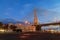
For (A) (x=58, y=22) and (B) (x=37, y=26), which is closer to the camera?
(A) (x=58, y=22)

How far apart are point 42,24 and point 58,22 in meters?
15.9

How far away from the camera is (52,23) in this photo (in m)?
75.9

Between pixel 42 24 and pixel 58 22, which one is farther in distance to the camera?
pixel 42 24

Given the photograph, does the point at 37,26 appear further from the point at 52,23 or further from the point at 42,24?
the point at 52,23

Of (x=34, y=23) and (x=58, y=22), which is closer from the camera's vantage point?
(x=58, y=22)

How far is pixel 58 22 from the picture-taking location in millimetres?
71625

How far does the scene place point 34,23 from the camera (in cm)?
9356

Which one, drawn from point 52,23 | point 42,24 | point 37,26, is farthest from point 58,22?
point 37,26

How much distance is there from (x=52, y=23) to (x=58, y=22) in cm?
468

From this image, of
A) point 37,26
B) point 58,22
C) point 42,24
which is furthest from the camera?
point 37,26

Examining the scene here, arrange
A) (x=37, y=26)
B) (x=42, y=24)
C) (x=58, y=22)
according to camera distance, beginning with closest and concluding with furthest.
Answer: (x=58, y=22) < (x=42, y=24) < (x=37, y=26)

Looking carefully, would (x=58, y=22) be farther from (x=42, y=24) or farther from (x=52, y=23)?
(x=42, y=24)

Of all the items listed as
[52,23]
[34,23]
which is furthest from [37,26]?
[52,23]

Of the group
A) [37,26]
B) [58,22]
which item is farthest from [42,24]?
[58,22]
